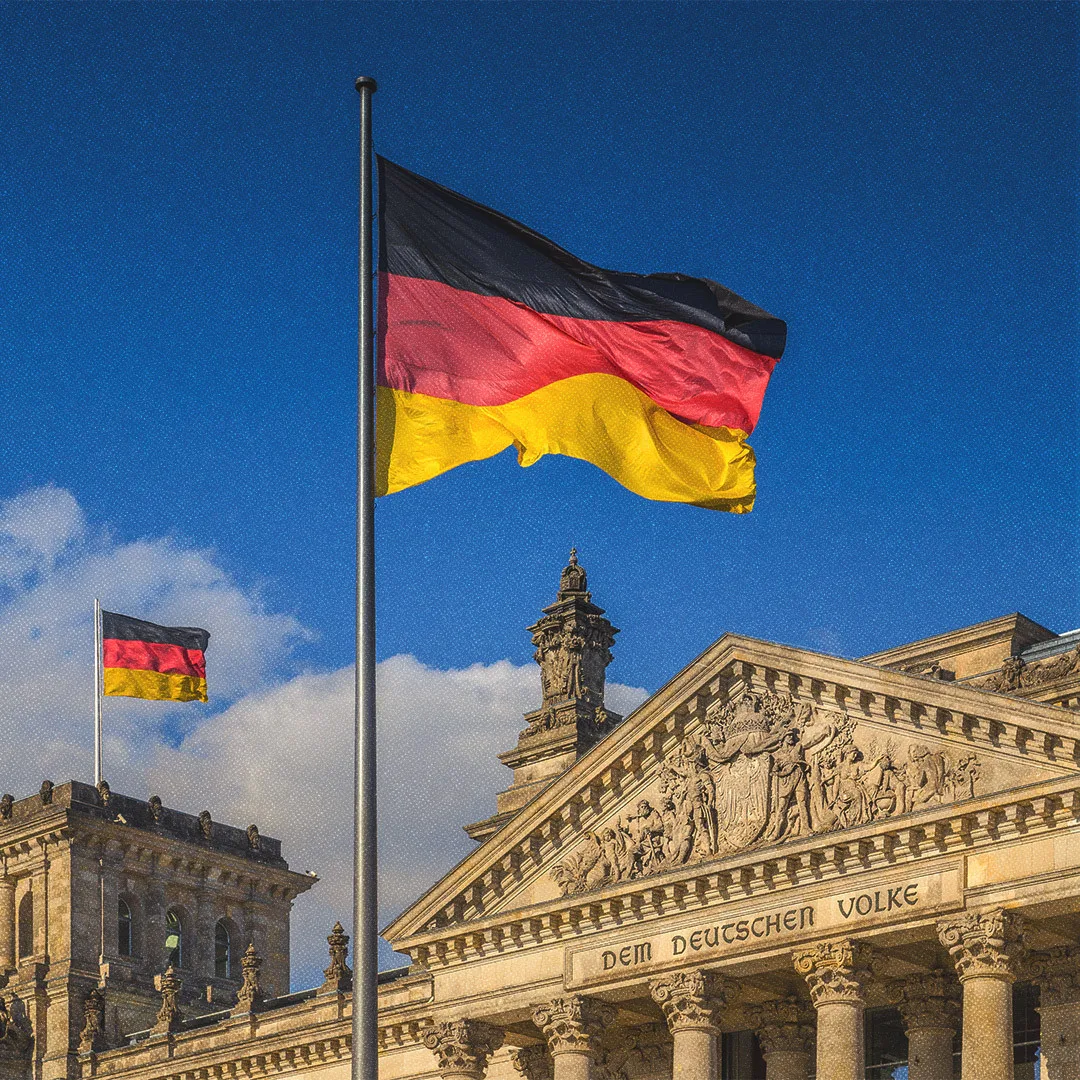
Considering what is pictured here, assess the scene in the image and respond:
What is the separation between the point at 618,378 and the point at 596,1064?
25.9 metres

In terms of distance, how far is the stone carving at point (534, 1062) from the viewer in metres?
53.1

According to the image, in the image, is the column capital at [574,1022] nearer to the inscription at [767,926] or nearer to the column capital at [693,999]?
the inscription at [767,926]

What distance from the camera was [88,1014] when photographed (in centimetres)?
7119

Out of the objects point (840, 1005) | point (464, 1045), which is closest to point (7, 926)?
point (464, 1045)

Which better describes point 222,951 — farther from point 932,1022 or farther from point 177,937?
point 932,1022

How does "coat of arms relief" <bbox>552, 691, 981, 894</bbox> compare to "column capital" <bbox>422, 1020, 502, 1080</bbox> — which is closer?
"coat of arms relief" <bbox>552, 691, 981, 894</bbox>

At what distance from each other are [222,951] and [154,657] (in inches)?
445

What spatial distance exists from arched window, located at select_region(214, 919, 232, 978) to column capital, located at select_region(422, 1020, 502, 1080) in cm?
2864

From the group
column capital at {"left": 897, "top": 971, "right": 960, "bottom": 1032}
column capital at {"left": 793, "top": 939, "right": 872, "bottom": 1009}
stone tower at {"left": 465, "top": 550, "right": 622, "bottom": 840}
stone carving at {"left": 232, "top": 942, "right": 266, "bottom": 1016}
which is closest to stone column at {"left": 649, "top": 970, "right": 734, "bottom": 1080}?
column capital at {"left": 793, "top": 939, "right": 872, "bottom": 1009}

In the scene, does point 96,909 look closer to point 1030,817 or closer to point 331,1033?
point 331,1033

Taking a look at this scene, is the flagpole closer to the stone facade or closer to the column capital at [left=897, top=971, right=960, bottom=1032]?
the stone facade

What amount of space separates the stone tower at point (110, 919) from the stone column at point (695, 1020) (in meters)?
28.0

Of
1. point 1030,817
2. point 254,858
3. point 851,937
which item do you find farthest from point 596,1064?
point 254,858

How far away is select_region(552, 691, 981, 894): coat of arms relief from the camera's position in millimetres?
44469
